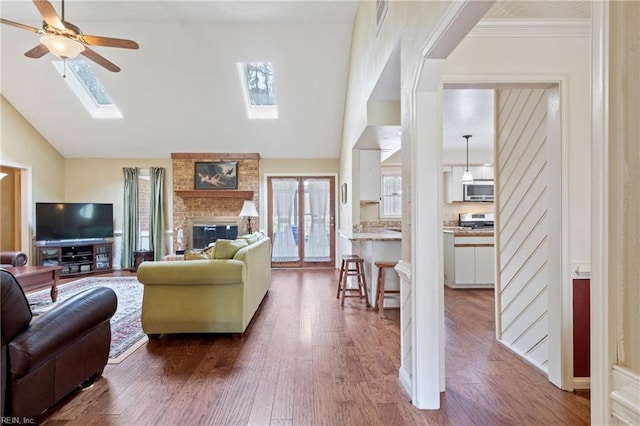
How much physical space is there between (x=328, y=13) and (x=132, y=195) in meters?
5.28

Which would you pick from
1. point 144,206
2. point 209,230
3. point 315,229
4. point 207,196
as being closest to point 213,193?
point 207,196

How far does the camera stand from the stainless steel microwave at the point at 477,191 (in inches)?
254

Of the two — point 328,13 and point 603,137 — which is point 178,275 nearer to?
point 603,137

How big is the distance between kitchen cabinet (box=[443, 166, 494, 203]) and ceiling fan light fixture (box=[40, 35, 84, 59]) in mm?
5946

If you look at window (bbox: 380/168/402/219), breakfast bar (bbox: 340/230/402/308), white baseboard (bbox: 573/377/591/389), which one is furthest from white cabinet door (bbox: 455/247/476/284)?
white baseboard (bbox: 573/377/591/389)

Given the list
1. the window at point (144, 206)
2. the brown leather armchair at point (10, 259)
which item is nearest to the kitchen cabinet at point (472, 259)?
Answer: the window at point (144, 206)

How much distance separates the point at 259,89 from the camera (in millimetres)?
6305

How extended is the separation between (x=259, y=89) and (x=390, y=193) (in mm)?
3327

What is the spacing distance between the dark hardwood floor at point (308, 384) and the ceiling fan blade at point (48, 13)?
2952 mm

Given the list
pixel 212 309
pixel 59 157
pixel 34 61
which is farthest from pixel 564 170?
pixel 59 157

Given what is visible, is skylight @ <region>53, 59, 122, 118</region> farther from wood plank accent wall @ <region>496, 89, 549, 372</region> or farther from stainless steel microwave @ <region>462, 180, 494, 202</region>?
stainless steel microwave @ <region>462, 180, 494, 202</region>

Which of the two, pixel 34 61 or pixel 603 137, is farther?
pixel 34 61
